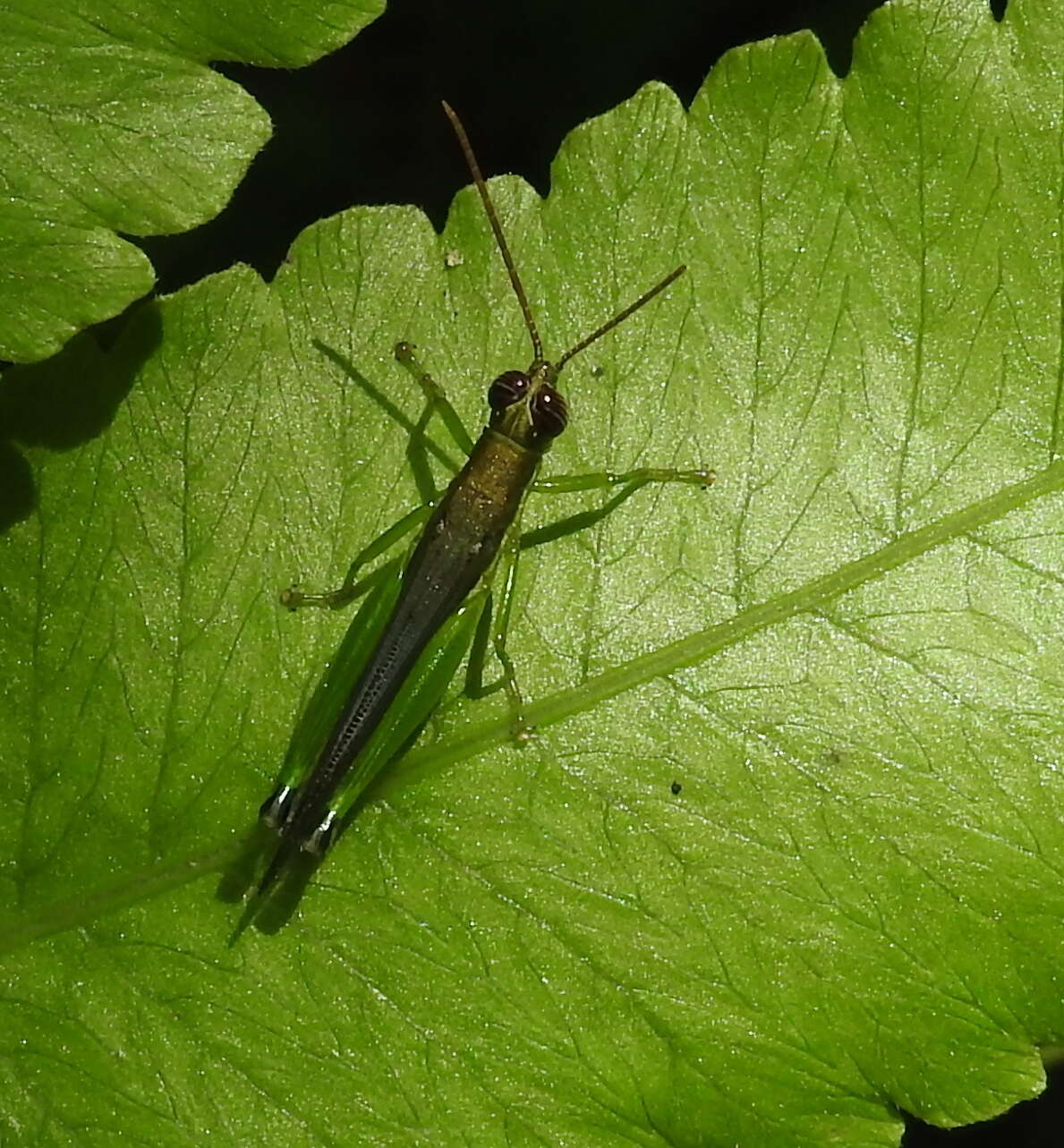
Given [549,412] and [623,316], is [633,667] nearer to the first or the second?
[549,412]

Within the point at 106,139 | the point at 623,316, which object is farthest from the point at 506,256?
the point at 106,139

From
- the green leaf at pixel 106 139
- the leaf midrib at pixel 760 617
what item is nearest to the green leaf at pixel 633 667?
the leaf midrib at pixel 760 617

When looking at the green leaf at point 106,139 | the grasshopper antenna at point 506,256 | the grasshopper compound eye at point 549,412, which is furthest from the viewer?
the grasshopper compound eye at point 549,412

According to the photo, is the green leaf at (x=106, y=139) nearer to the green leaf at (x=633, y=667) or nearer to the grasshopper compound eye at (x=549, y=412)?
the green leaf at (x=633, y=667)

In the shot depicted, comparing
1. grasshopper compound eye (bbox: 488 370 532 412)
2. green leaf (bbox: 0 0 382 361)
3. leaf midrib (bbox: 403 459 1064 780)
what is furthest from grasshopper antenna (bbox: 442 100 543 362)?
leaf midrib (bbox: 403 459 1064 780)

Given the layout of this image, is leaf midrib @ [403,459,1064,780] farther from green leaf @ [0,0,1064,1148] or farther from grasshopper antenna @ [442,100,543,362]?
grasshopper antenna @ [442,100,543,362]
